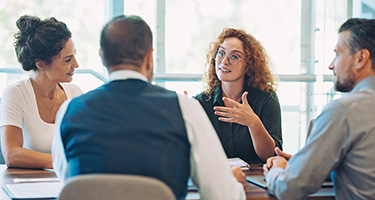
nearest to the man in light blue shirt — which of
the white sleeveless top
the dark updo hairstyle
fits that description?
the white sleeveless top

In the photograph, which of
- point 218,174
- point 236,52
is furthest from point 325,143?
point 236,52

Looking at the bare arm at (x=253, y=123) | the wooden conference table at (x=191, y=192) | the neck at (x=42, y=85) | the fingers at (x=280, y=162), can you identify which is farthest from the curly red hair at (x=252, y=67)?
the neck at (x=42, y=85)

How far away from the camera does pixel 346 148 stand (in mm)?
1472

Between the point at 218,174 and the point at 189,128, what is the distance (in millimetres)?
166

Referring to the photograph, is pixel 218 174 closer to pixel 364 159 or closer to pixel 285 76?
pixel 364 159

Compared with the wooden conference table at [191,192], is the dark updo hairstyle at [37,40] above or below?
above

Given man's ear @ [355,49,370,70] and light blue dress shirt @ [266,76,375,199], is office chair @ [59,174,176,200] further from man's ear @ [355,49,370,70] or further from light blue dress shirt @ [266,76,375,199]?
man's ear @ [355,49,370,70]

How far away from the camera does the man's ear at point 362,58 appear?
1550 millimetres

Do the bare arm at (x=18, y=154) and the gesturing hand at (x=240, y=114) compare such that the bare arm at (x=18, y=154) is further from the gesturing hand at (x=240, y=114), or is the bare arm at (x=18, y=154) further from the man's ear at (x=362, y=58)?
the man's ear at (x=362, y=58)

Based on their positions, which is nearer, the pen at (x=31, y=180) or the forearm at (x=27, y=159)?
the pen at (x=31, y=180)

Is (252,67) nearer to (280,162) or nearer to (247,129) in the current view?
(247,129)

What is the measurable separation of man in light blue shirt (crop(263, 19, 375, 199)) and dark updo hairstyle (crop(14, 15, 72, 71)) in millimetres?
1415

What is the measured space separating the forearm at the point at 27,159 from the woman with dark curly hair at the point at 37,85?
4.3 inches

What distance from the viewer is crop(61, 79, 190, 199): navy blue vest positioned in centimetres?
118
